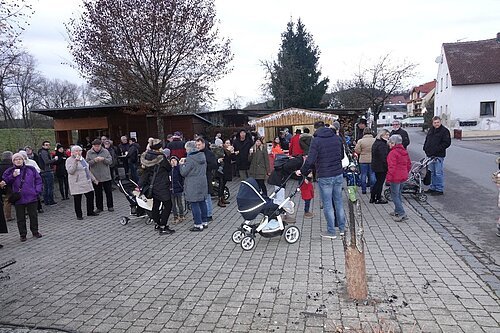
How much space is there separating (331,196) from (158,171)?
327 cm

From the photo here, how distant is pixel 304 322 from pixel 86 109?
1591cm

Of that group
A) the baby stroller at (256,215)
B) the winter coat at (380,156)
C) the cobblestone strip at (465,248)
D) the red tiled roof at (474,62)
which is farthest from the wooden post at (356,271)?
the red tiled roof at (474,62)

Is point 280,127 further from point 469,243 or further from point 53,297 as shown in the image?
point 53,297

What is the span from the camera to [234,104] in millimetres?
61219

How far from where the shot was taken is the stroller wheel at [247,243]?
6125 millimetres

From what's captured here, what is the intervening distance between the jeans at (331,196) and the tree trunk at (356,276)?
222 centimetres

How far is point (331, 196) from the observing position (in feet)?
21.3

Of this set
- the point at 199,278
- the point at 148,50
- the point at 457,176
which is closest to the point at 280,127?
the point at 148,50

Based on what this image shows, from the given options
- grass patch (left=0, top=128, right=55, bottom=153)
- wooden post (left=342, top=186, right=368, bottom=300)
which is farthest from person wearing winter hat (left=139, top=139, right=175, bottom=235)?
grass patch (left=0, top=128, right=55, bottom=153)

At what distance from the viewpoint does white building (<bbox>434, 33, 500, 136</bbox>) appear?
3591 centimetres

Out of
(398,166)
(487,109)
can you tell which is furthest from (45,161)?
(487,109)

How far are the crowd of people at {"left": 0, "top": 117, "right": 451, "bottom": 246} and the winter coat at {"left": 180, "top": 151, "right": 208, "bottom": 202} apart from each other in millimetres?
11

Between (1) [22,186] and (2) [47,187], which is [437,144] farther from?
(2) [47,187]

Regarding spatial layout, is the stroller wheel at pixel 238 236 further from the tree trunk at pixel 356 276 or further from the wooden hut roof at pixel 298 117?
the wooden hut roof at pixel 298 117
